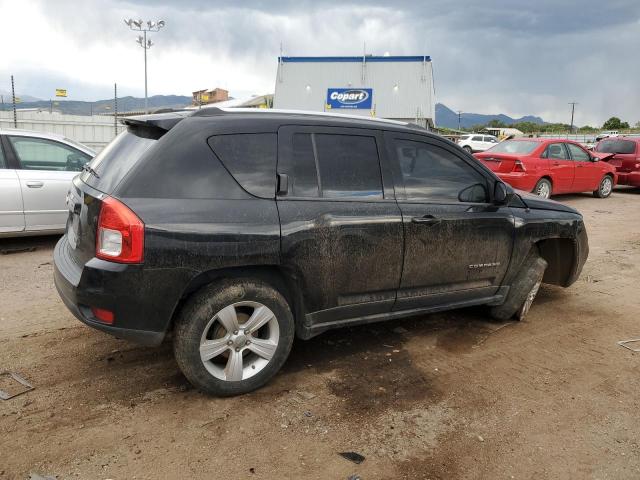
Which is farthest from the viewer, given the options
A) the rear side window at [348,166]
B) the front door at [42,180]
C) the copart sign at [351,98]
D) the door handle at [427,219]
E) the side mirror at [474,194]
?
the copart sign at [351,98]

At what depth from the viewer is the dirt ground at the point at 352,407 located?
8.86ft

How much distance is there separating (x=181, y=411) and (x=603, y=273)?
18.4ft

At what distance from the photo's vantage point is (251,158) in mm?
3246

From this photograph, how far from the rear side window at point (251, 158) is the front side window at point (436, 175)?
40.2 inches

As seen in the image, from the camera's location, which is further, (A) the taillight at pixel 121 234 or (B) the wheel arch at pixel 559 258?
(B) the wheel arch at pixel 559 258

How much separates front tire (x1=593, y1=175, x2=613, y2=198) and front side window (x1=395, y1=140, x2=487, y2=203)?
1129 centimetres

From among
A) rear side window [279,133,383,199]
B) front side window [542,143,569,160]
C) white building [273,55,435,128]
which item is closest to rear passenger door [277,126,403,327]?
rear side window [279,133,383,199]

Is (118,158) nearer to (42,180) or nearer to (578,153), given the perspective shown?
(42,180)

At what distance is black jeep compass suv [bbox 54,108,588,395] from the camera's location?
2.95m

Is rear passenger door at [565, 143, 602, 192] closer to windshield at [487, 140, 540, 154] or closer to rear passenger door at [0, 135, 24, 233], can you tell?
windshield at [487, 140, 540, 154]

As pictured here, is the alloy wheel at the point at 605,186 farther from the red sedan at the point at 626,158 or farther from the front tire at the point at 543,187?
the front tire at the point at 543,187

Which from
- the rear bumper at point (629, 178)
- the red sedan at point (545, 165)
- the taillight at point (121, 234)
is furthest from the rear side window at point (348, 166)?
the rear bumper at point (629, 178)

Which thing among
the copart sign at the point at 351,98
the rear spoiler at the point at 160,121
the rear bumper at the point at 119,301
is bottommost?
the rear bumper at the point at 119,301

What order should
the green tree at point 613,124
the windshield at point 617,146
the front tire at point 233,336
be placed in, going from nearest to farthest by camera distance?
the front tire at point 233,336 → the windshield at point 617,146 → the green tree at point 613,124
